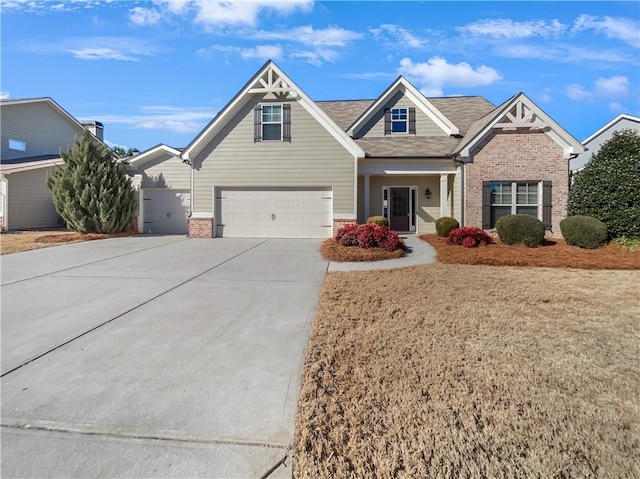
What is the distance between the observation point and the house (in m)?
13.6

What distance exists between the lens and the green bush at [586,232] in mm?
10758

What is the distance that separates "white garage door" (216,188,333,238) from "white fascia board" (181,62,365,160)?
6.23 feet

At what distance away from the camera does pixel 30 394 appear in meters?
3.12

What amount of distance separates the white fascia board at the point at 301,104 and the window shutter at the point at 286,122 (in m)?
0.42

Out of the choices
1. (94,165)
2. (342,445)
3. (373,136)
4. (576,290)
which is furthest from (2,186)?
(576,290)

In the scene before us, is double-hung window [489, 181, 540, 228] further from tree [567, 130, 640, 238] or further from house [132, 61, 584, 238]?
tree [567, 130, 640, 238]

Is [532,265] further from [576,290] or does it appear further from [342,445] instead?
[342,445]

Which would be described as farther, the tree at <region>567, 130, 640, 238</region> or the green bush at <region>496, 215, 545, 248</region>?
the green bush at <region>496, 215, 545, 248</region>

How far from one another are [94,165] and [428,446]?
17161mm

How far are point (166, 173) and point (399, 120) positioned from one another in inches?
440

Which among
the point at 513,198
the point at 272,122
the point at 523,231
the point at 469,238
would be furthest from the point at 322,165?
the point at 513,198

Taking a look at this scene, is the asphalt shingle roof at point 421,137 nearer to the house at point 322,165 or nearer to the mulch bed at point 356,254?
the house at point 322,165

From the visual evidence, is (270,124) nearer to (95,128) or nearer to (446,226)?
(446,226)

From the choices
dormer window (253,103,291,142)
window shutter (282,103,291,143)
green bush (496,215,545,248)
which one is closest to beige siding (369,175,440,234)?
green bush (496,215,545,248)
